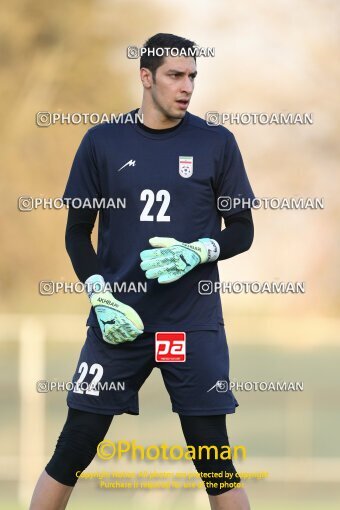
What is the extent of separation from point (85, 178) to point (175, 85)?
44cm

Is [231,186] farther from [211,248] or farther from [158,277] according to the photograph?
[158,277]

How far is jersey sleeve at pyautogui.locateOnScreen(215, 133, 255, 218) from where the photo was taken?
3783mm

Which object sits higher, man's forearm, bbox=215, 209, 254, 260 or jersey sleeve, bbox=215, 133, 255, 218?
jersey sleeve, bbox=215, 133, 255, 218

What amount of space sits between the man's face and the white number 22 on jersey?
26 cm

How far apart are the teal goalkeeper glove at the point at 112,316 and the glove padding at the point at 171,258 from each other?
146mm

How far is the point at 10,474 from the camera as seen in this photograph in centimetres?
546

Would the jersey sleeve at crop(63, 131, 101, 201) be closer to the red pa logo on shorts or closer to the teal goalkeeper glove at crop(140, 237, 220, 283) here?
the teal goalkeeper glove at crop(140, 237, 220, 283)

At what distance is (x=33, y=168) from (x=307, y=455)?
639 cm

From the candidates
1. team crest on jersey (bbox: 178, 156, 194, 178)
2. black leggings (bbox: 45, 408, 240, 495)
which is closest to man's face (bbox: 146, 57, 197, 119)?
team crest on jersey (bbox: 178, 156, 194, 178)

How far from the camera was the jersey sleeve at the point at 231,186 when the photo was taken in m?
3.78

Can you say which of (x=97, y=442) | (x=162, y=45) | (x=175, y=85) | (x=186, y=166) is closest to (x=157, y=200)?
(x=186, y=166)

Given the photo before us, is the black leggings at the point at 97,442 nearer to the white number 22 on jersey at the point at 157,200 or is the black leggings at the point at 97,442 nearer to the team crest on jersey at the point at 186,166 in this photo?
the white number 22 on jersey at the point at 157,200

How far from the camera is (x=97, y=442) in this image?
379 centimetres

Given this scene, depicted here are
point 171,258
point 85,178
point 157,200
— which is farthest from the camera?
point 85,178
